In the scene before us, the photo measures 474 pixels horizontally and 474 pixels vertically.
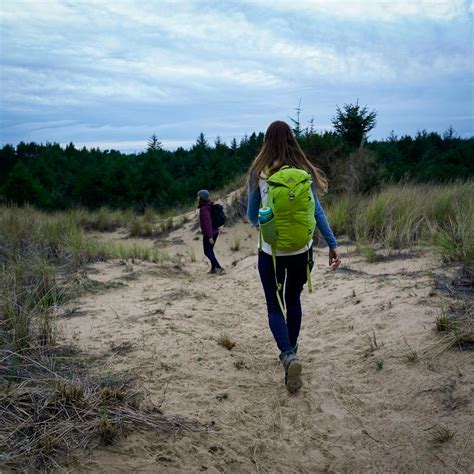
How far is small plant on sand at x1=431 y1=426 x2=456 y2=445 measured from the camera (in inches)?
106

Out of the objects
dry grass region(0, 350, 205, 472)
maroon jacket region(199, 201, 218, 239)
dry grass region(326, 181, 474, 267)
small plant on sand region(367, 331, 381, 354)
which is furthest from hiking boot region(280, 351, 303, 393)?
maroon jacket region(199, 201, 218, 239)

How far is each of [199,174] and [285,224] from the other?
27.0 meters

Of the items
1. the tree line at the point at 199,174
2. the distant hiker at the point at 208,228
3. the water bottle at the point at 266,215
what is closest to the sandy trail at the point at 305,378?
the water bottle at the point at 266,215

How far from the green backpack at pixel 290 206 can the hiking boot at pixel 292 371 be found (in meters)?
0.84

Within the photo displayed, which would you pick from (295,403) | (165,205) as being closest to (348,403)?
(295,403)

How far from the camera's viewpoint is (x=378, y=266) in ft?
21.7

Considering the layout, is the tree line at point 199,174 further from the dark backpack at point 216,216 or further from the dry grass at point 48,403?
the dry grass at point 48,403

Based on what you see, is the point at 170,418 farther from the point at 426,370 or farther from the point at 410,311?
the point at 410,311

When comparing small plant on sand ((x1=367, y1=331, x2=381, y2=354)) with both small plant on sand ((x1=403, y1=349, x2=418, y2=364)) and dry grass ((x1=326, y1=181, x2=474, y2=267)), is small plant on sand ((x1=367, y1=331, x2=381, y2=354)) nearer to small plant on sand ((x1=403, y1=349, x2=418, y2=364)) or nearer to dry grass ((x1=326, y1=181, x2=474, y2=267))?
small plant on sand ((x1=403, y1=349, x2=418, y2=364))

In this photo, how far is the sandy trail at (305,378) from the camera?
2691mm

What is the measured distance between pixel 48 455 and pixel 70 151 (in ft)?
158

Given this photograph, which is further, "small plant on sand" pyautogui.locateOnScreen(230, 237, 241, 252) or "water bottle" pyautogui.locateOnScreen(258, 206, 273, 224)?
"small plant on sand" pyautogui.locateOnScreen(230, 237, 241, 252)

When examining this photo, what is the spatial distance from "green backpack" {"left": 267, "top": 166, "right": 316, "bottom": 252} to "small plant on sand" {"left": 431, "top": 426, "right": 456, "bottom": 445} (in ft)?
4.88

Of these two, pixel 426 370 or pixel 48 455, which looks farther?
pixel 426 370
